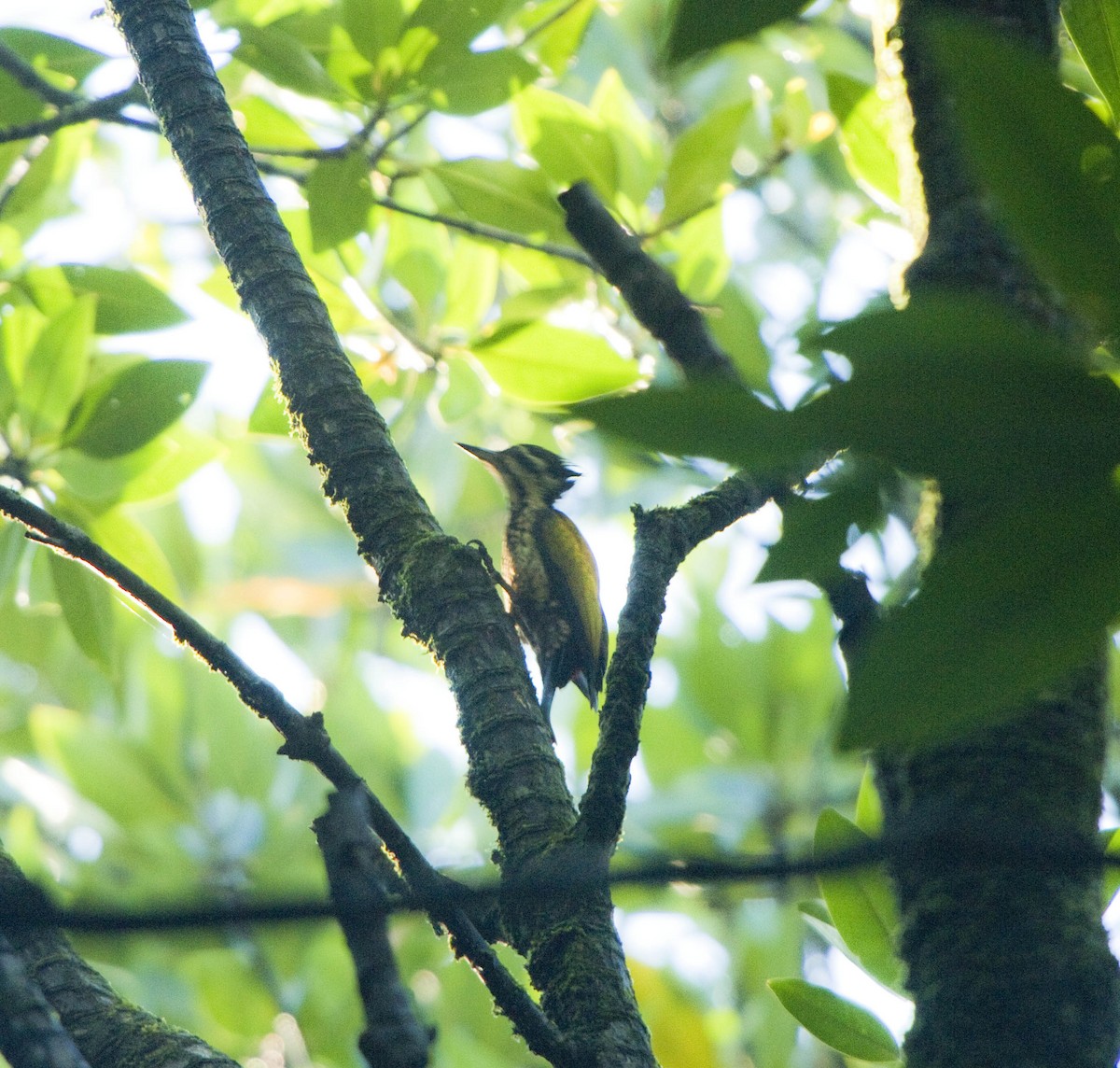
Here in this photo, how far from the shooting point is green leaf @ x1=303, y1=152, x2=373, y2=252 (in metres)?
2.21

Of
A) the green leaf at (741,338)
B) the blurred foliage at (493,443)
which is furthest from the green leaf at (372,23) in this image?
the green leaf at (741,338)

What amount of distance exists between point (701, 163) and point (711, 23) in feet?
7.05

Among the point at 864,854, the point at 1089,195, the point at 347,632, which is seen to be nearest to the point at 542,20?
the point at 1089,195

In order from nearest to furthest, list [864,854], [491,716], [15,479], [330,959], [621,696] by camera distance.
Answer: [864,854] → [621,696] → [491,716] → [15,479] → [330,959]

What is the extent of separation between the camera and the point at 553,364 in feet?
7.56

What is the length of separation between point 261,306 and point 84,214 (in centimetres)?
206

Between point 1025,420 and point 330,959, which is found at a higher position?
point 330,959

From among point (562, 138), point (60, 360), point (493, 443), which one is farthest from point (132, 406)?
point (493, 443)

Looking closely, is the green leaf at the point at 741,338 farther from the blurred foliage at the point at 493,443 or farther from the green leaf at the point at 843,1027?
the green leaf at the point at 843,1027

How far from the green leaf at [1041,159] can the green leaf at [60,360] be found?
6.74 ft

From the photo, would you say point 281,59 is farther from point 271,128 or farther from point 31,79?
point 31,79

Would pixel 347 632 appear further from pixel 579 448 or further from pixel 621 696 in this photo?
pixel 621 696

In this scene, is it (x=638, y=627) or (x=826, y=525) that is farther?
(x=638, y=627)

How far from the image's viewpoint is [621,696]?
1391mm
